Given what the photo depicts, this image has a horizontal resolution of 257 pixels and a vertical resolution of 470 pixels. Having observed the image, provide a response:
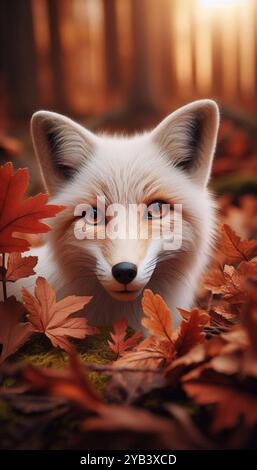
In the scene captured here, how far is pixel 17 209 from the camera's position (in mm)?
1839

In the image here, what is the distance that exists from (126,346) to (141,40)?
8.33 meters

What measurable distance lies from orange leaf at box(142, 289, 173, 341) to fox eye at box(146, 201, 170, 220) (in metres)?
0.59

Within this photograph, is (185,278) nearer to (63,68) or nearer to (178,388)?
(178,388)

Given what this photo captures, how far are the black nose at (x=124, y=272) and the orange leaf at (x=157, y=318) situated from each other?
0.25m

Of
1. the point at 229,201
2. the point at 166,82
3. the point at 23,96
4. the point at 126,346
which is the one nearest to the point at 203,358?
the point at 126,346

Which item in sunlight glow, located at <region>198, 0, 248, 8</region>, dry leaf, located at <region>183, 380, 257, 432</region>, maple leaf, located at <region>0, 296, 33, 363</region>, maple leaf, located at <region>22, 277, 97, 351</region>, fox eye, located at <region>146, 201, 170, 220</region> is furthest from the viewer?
sunlight glow, located at <region>198, 0, 248, 8</region>

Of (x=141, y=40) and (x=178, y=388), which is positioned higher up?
(x=141, y=40)

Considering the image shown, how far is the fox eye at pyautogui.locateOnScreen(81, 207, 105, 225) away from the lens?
219cm

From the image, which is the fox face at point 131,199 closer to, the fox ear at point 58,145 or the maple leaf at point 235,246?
the fox ear at point 58,145

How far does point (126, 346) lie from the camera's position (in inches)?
73.4

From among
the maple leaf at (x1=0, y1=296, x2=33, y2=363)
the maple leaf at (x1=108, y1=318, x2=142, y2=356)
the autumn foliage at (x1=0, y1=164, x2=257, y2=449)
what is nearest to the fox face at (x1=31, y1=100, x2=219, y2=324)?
the maple leaf at (x1=108, y1=318, x2=142, y2=356)

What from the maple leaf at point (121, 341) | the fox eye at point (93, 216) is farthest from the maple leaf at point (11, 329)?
the fox eye at point (93, 216)

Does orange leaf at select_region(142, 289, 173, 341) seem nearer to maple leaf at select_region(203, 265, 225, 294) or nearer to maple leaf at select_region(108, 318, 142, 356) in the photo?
maple leaf at select_region(108, 318, 142, 356)

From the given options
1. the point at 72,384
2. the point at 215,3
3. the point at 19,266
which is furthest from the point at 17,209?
the point at 215,3
